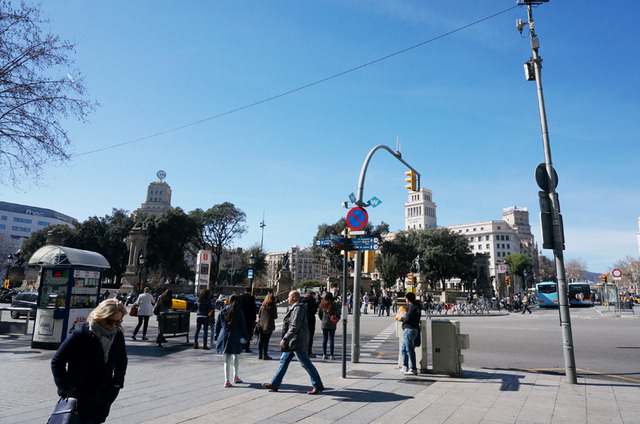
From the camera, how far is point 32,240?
58031mm

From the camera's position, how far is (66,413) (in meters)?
3.07

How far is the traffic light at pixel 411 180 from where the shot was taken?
14.7m

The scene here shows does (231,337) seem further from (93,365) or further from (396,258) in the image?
(396,258)

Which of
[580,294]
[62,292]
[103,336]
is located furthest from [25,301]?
[580,294]

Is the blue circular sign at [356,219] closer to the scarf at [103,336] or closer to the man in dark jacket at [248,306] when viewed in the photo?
the man in dark jacket at [248,306]

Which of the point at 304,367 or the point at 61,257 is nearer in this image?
the point at 304,367

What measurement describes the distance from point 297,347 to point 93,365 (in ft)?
11.9

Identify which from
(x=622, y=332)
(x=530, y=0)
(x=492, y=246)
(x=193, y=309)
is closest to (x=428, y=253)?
(x=193, y=309)

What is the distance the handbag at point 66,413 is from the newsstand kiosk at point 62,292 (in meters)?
9.64

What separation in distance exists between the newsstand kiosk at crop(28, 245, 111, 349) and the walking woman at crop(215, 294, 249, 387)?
20.5 ft

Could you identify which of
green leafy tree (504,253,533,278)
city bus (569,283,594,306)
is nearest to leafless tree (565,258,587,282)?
green leafy tree (504,253,533,278)

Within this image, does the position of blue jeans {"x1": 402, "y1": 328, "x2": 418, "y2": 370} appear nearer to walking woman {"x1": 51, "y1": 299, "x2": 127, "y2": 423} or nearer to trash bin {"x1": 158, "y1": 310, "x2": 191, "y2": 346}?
walking woman {"x1": 51, "y1": 299, "x2": 127, "y2": 423}

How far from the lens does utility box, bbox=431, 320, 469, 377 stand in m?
8.26

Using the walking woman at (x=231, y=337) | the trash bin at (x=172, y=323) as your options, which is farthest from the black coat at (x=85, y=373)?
the trash bin at (x=172, y=323)
